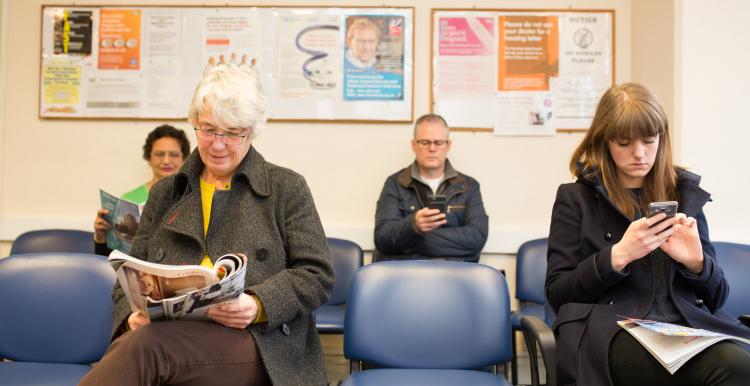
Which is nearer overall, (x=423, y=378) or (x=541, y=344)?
(x=541, y=344)

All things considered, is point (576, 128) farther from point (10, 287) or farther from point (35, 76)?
point (35, 76)

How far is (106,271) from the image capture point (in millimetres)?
2291

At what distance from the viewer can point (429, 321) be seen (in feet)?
7.38

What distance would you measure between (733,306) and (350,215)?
205 cm

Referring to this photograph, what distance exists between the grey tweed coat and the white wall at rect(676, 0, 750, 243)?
2174 millimetres

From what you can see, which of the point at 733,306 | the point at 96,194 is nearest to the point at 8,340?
the point at 96,194

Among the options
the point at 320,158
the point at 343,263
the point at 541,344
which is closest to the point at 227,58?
the point at 320,158

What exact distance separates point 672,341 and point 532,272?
1840 millimetres

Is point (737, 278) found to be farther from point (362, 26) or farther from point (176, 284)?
point (362, 26)

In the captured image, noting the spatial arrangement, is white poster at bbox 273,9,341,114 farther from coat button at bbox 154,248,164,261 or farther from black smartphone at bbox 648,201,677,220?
black smartphone at bbox 648,201,677,220

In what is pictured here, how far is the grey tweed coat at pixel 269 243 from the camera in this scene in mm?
1779

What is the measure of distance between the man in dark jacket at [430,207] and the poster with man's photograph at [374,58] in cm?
38

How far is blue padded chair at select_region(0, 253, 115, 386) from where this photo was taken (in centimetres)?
223

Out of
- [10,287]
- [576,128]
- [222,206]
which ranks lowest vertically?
[10,287]
